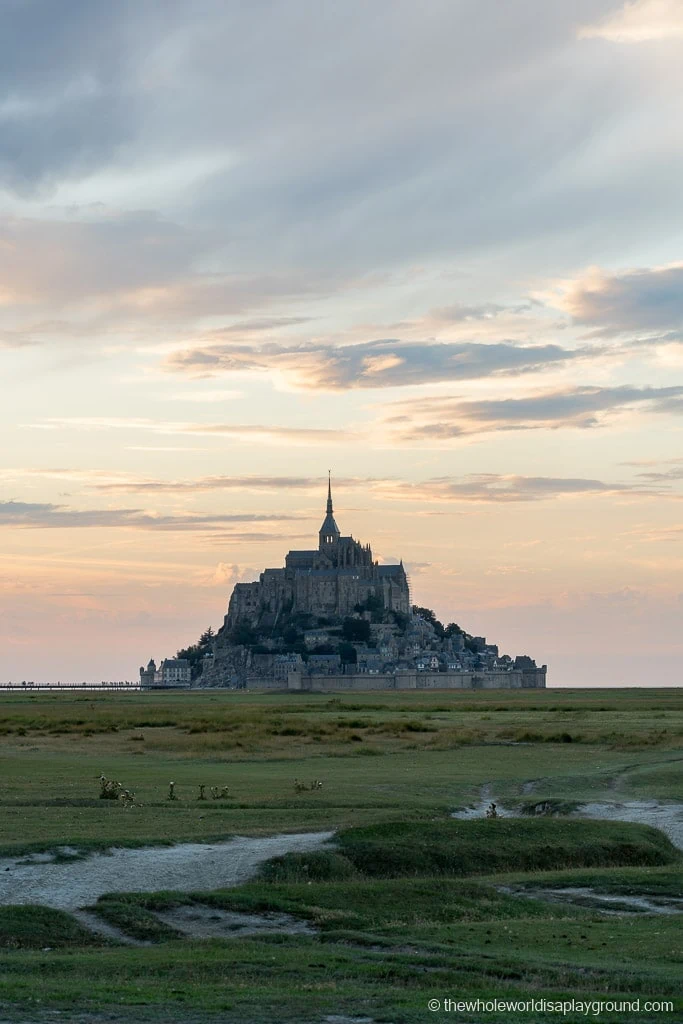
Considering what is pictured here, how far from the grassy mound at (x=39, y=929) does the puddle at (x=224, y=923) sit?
147cm

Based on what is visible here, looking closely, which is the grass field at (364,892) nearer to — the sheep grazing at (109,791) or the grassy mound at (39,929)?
the grassy mound at (39,929)

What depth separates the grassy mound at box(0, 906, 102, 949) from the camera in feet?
63.4

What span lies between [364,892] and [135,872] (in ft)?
13.9

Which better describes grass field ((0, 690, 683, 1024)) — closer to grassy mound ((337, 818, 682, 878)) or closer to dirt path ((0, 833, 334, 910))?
grassy mound ((337, 818, 682, 878))

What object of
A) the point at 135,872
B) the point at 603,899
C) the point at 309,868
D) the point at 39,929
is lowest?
the point at 603,899

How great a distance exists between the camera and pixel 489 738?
6738 centimetres

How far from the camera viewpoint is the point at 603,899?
23875 millimetres

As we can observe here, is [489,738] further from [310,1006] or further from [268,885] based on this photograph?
[310,1006]

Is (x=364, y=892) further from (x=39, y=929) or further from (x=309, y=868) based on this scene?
(x=39, y=929)

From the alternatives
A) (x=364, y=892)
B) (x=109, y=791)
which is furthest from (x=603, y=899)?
(x=109, y=791)

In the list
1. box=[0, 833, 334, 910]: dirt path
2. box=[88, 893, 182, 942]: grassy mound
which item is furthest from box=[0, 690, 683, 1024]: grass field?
box=[0, 833, 334, 910]: dirt path

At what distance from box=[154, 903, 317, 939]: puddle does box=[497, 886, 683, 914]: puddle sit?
5111mm

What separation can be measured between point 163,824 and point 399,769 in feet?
59.9

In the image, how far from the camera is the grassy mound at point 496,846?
26734 millimetres
